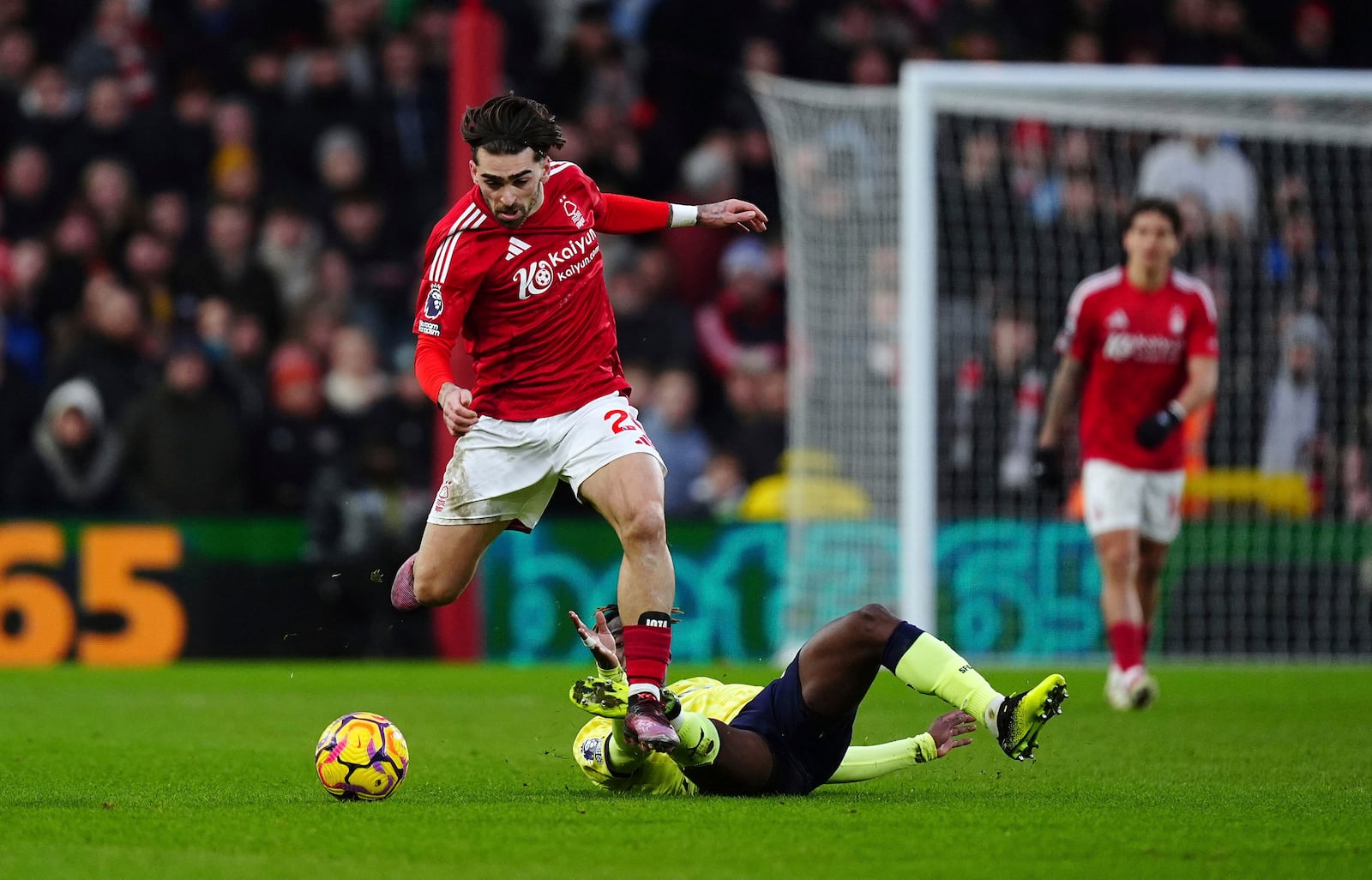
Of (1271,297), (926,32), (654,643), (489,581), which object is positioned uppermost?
(926,32)

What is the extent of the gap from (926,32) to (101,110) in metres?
7.13

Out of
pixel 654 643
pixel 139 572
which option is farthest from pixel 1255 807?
pixel 139 572

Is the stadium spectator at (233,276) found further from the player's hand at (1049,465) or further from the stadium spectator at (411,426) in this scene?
the player's hand at (1049,465)

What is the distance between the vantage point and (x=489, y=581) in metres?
13.4

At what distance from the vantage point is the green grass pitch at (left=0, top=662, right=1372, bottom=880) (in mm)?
4582

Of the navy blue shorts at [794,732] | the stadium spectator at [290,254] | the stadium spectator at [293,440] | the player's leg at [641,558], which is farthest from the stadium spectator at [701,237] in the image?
the navy blue shorts at [794,732]

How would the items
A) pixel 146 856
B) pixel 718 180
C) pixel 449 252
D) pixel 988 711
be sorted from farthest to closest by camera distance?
pixel 718 180
pixel 449 252
pixel 988 711
pixel 146 856

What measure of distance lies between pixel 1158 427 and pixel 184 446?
23.1ft

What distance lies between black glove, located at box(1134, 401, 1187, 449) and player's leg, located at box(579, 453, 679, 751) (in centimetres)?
339

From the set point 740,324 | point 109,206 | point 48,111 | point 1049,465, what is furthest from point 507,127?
point 48,111

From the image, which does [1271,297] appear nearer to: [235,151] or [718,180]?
[718,180]

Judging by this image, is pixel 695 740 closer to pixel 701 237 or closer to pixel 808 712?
pixel 808 712

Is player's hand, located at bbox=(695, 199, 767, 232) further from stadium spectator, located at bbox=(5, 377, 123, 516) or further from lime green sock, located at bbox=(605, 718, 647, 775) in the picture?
stadium spectator, located at bbox=(5, 377, 123, 516)

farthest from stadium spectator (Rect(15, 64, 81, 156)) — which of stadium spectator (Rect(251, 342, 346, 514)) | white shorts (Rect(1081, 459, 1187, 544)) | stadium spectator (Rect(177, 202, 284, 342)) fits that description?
white shorts (Rect(1081, 459, 1187, 544))
